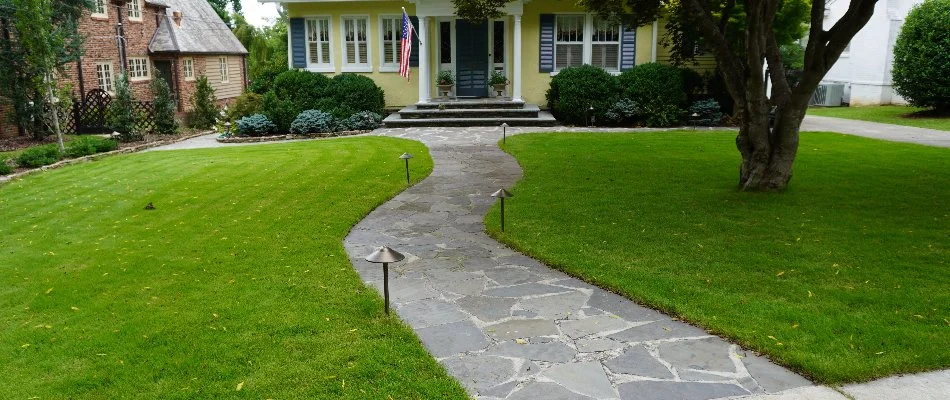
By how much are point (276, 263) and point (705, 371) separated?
4.09 meters

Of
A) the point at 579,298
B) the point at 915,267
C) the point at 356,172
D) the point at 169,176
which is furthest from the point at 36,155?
the point at 915,267

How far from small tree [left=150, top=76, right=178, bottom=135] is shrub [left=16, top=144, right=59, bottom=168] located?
5.24 metres

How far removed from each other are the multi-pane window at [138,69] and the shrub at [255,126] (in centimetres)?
875

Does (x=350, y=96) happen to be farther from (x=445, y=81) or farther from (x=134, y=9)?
(x=134, y=9)

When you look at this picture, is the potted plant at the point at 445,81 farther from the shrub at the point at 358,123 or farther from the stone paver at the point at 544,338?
the stone paver at the point at 544,338

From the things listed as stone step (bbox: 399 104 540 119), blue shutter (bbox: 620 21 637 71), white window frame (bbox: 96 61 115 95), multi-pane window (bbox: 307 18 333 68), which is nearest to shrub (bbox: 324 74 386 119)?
stone step (bbox: 399 104 540 119)

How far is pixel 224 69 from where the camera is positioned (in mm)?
30781

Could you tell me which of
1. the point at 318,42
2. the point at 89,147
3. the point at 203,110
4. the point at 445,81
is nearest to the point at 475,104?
the point at 445,81

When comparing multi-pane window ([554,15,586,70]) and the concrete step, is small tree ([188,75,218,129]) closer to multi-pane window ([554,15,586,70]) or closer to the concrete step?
the concrete step

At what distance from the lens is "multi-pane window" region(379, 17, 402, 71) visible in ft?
67.1

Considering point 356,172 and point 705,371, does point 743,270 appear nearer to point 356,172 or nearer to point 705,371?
point 705,371

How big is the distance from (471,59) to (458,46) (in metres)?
0.56

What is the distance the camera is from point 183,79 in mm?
26156

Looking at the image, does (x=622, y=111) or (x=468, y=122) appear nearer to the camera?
(x=622, y=111)
